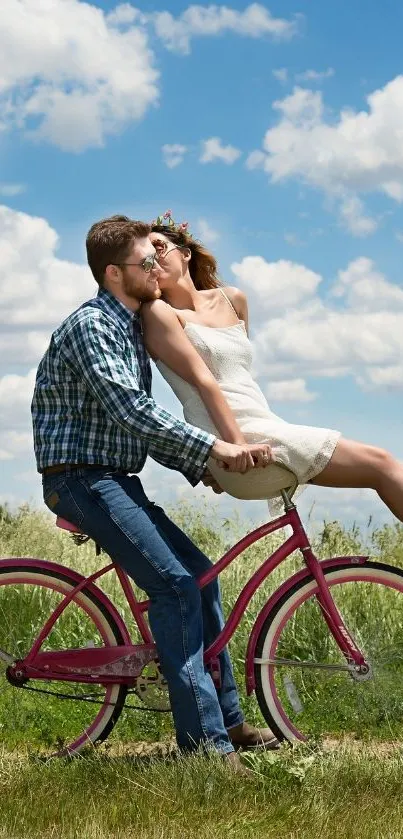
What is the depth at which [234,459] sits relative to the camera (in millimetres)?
4262

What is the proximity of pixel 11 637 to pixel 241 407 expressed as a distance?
7.91 ft

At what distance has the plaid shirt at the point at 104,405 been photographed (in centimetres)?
429

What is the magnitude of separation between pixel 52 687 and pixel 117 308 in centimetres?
240

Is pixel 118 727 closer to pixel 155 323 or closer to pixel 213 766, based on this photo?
pixel 213 766

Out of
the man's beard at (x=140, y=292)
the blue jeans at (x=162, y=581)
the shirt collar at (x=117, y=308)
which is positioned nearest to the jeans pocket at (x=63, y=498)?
the blue jeans at (x=162, y=581)

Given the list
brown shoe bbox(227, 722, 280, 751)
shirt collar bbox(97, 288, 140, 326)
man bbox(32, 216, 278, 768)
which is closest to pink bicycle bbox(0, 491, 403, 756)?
brown shoe bbox(227, 722, 280, 751)

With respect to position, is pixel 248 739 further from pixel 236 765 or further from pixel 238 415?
pixel 238 415

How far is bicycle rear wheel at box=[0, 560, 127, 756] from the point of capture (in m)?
4.79

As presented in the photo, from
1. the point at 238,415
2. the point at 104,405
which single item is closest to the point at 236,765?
the point at 238,415

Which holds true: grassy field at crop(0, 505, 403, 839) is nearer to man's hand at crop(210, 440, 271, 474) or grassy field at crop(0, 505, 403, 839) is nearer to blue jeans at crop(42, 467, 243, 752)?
blue jeans at crop(42, 467, 243, 752)

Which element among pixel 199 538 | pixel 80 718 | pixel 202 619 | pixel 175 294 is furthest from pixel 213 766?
pixel 199 538

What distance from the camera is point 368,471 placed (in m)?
4.45

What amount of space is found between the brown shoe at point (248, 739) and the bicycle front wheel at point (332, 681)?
110 millimetres

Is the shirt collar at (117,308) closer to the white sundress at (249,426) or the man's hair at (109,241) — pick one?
the man's hair at (109,241)
